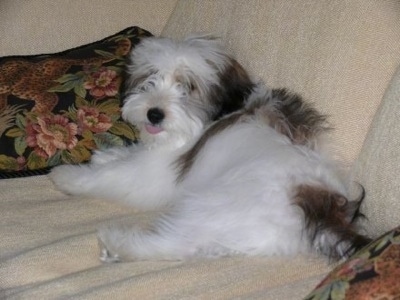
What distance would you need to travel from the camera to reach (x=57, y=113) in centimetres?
255

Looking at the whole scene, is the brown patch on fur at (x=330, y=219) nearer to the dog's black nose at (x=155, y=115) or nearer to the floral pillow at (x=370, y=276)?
the floral pillow at (x=370, y=276)

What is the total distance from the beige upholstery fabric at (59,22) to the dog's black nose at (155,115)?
31.6 inches

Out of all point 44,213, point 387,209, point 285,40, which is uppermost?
point 285,40

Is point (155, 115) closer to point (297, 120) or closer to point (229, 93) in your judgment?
point (229, 93)

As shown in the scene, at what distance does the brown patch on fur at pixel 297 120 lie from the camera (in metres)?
2.12

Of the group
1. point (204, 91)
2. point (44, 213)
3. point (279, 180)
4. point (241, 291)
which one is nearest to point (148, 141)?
point (204, 91)

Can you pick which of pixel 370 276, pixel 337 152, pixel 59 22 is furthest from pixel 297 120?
pixel 59 22

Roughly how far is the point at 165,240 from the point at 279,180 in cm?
32

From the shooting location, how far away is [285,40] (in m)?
2.33

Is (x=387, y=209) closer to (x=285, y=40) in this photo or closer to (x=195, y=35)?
(x=285, y=40)

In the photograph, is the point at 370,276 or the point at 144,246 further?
the point at 144,246

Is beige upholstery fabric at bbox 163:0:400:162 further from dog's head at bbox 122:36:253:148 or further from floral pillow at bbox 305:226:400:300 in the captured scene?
floral pillow at bbox 305:226:400:300

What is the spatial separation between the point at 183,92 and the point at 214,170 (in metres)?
0.32

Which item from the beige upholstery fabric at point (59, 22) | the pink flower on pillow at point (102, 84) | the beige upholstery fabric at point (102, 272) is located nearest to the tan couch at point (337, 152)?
the beige upholstery fabric at point (102, 272)
